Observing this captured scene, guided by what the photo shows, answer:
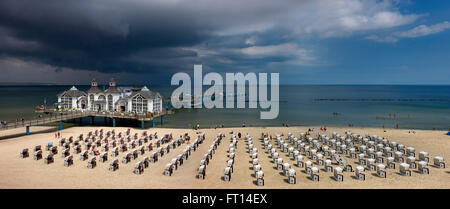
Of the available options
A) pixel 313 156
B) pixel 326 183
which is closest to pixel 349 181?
pixel 326 183

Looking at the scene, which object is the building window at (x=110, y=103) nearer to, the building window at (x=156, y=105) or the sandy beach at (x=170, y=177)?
the building window at (x=156, y=105)

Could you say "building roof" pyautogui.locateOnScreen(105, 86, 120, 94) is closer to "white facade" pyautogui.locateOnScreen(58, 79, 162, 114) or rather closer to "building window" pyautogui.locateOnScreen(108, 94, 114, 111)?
"white facade" pyautogui.locateOnScreen(58, 79, 162, 114)

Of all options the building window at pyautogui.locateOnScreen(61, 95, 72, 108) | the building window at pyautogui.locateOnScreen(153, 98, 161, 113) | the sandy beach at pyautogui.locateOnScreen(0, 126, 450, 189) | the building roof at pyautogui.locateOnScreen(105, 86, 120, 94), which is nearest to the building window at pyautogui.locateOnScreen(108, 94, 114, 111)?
the building roof at pyautogui.locateOnScreen(105, 86, 120, 94)

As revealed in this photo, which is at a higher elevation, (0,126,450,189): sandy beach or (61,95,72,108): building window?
(61,95,72,108): building window

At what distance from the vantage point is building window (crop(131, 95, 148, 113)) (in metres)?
43.7

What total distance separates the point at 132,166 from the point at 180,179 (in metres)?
4.48

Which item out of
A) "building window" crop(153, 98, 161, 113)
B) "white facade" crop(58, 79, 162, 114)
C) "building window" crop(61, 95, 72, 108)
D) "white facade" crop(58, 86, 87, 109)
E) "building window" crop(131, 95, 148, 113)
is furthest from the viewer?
"building window" crop(61, 95, 72, 108)

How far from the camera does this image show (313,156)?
64.6 ft

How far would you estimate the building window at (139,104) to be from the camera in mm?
43719

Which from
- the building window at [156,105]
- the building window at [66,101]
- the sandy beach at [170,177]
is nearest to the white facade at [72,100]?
the building window at [66,101]

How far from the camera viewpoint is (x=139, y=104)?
44094 mm
